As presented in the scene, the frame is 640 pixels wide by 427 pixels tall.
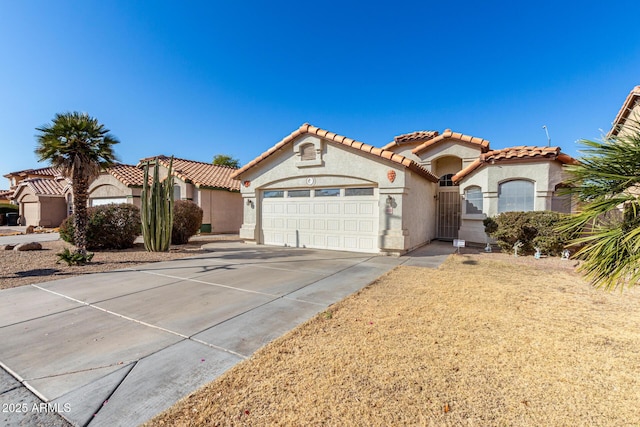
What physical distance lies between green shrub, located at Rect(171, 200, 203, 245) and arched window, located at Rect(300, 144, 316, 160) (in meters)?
6.39

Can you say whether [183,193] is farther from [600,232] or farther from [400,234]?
[600,232]

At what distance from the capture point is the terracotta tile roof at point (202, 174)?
18.1 metres

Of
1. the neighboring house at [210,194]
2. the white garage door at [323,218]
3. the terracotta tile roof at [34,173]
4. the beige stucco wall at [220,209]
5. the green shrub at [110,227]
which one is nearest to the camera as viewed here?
the white garage door at [323,218]

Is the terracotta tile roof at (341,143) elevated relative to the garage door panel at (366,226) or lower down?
elevated

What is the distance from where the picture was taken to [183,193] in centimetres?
1822

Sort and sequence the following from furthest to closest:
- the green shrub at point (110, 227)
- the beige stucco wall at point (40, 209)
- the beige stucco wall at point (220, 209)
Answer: the beige stucco wall at point (40, 209) → the beige stucco wall at point (220, 209) → the green shrub at point (110, 227)

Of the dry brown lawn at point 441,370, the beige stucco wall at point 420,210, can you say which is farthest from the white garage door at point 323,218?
the dry brown lawn at point 441,370

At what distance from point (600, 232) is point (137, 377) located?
5.36m

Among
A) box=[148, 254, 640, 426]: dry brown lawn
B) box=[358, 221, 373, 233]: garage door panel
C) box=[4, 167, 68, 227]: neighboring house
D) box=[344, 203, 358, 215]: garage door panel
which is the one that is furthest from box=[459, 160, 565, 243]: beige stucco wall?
box=[4, 167, 68, 227]: neighboring house

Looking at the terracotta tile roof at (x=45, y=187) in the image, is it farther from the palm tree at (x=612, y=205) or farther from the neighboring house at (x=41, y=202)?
the palm tree at (x=612, y=205)

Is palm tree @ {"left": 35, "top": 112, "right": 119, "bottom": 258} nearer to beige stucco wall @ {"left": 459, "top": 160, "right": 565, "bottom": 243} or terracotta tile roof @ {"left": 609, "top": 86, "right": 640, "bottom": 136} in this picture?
beige stucco wall @ {"left": 459, "top": 160, "right": 565, "bottom": 243}

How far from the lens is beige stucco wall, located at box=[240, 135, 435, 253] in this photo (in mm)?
10320

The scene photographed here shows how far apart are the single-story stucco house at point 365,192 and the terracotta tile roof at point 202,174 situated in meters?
5.74

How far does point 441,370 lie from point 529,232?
9.79 m
